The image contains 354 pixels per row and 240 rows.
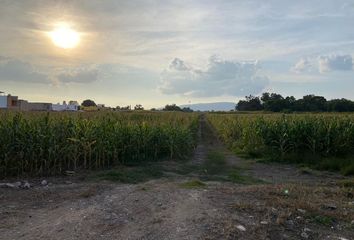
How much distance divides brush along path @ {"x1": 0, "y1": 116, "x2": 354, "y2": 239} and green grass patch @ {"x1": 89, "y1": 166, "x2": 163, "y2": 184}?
2.69 ft

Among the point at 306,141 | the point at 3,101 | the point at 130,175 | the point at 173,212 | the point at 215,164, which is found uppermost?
the point at 3,101

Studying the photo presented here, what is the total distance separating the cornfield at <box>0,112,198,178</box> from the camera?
11.6m

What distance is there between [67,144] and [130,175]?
7.46ft

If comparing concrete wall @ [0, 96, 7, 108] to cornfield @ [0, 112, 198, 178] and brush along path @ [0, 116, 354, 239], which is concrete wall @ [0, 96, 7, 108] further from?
brush along path @ [0, 116, 354, 239]

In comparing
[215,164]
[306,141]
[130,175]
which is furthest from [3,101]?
[130,175]

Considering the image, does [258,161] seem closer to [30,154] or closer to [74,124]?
[74,124]

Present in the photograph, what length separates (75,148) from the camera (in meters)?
12.4

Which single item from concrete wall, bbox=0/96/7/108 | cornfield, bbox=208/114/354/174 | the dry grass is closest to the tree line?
concrete wall, bbox=0/96/7/108

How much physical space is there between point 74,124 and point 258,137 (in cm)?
933

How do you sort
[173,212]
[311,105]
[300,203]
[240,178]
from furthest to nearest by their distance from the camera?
1. [311,105]
2. [240,178]
3. [300,203]
4. [173,212]

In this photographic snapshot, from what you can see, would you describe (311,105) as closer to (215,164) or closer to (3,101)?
(3,101)

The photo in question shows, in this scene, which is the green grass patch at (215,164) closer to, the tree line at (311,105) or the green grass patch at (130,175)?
the green grass patch at (130,175)

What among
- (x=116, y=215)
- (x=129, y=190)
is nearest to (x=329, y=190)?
(x=129, y=190)

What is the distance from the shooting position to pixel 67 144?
488 inches
